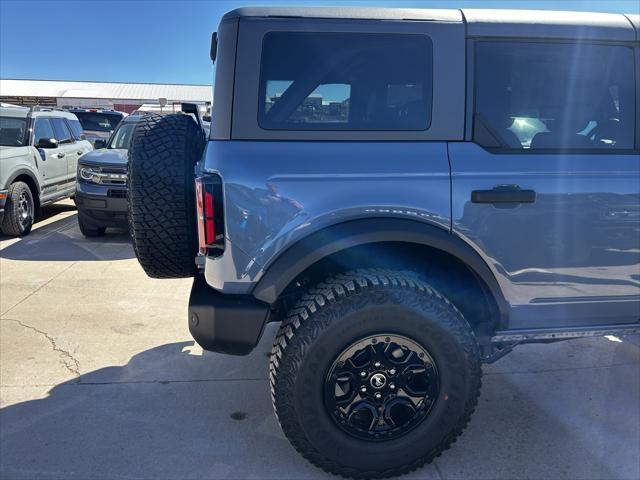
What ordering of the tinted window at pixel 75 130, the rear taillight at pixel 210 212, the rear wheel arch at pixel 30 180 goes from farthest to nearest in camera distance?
the tinted window at pixel 75 130
the rear wheel arch at pixel 30 180
the rear taillight at pixel 210 212

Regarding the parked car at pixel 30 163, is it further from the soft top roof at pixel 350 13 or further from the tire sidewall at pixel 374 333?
the tire sidewall at pixel 374 333

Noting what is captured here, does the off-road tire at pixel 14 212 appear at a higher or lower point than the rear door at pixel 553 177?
lower

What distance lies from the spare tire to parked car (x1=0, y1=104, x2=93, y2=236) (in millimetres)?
5739

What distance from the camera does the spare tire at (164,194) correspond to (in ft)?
8.57

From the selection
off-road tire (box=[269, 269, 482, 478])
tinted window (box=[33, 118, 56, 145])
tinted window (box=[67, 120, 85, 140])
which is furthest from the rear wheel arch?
off-road tire (box=[269, 269, 482, 478])

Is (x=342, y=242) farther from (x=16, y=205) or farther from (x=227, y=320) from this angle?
(x=16, y=205)

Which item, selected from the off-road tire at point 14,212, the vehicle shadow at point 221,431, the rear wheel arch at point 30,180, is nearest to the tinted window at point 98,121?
the rear wheel arch at point 30,180

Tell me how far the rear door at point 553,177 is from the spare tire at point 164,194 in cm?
136

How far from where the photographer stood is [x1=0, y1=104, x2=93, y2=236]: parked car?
7391 mm

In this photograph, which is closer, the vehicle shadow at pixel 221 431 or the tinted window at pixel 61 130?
the vehicle shadow at pixel 221 431

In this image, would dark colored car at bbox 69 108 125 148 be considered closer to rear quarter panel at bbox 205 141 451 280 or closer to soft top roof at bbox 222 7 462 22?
soft top roof at bbox 222 7 462 22

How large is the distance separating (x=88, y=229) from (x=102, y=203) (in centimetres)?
70

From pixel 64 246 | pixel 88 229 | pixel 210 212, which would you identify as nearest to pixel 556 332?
pixel 210 212

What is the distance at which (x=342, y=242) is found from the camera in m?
2.33
